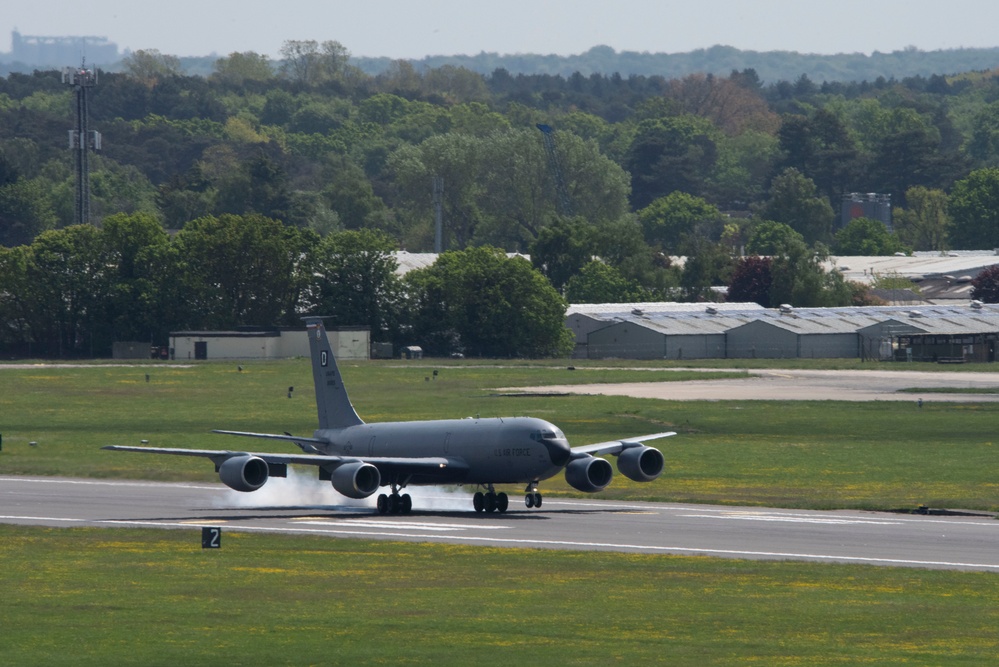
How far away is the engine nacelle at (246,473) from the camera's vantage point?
62.6 meters

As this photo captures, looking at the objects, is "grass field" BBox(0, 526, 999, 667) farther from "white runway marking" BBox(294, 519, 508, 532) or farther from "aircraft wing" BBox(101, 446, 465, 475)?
"aircraft wing" BBox(101, 446, 465, 475)

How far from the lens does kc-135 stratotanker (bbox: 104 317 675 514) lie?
6253 cm

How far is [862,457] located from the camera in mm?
86625

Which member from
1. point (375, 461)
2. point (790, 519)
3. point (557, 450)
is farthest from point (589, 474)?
point (375, 461)

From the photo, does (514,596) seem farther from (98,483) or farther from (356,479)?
(98,483)

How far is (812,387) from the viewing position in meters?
140

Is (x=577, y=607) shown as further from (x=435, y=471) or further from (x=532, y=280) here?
(x=532, y=280)

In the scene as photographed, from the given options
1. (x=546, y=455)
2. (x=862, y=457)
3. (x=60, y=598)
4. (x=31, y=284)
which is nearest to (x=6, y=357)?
(x=31, y=284)

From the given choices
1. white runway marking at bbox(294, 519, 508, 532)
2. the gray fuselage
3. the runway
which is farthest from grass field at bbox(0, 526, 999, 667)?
the gray fuselage

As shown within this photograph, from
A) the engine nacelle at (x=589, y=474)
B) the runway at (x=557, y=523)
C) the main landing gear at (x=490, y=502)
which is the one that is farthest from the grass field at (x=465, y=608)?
the main landing gear at (x=490, y=502)

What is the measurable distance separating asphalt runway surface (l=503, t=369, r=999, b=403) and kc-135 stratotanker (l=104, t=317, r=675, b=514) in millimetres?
61221

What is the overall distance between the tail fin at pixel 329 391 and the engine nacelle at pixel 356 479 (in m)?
8.16

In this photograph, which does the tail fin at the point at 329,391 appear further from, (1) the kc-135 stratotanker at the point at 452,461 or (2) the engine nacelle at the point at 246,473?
(2) the engine nacelle at the point at 246,473

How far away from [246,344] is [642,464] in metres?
124
